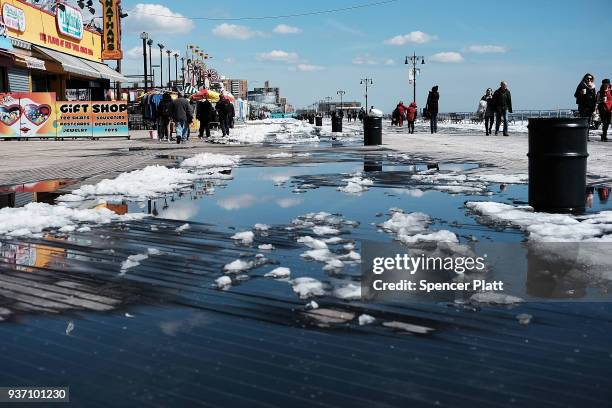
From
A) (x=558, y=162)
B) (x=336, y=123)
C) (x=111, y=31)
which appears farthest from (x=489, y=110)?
(x=111, y=31)

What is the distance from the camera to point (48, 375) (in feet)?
9.53

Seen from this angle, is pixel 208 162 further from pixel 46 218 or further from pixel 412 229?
pixel 412 229

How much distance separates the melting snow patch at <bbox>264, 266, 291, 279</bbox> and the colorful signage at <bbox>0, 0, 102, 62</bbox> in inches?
1140

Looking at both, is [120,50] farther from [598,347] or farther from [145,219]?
[598,347]

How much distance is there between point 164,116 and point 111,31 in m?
20.3

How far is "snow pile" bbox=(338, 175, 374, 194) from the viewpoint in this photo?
950 centimetres

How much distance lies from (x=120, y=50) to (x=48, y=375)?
45599 mm

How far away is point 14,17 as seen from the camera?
3047 cm

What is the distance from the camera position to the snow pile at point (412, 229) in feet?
18.8

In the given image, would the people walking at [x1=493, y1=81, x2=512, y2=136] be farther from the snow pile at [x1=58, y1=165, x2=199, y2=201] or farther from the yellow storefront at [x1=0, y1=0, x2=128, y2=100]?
the yellow storefront at [x1=0, y1=0, x2=128, y2=100]

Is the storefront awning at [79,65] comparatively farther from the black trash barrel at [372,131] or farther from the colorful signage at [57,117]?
the black trash barrel at [372,131]

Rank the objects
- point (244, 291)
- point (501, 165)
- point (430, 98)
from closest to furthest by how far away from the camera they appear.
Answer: point (244, 291)
point (501, 165)
point (430, 98)

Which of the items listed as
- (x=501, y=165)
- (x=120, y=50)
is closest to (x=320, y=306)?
(x=501, y=165)
